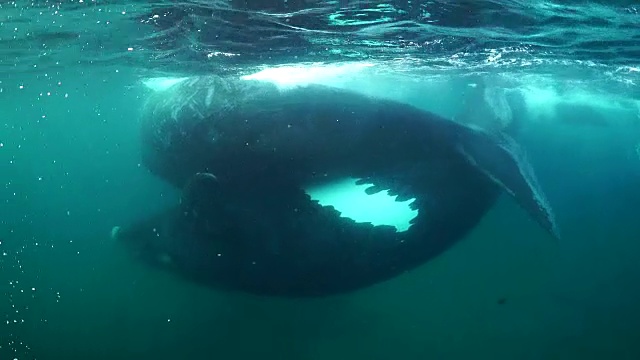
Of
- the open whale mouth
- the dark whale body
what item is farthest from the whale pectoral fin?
the open whale mouth

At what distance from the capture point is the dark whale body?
32.7ft

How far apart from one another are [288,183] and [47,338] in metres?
17.6

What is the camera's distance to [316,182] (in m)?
10.3

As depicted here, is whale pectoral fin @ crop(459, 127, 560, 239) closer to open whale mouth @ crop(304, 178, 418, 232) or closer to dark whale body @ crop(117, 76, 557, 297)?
dark whale body @ crop(117, 76, 557, 297)

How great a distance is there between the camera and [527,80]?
1881cm

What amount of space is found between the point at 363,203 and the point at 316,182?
3.53 feet

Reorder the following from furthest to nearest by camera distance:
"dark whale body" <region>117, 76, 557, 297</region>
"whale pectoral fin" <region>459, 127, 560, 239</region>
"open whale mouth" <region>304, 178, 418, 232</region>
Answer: "open whale mouth" <region>304, 178, 418, 232</region> → "dark whale body" <region>117, 76, 557, 297</region> → "whale pectoral fin" <region>459, 127, 560, 239</region>

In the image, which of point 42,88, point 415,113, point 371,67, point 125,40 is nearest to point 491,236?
point 371,67

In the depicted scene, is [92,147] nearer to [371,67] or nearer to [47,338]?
[47,338]

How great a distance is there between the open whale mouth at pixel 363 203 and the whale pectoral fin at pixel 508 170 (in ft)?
5.19

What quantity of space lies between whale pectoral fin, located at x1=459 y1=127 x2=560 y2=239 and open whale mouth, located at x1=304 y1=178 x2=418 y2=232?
62.2 inches

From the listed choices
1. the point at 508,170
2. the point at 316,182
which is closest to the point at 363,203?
the point at 316,182

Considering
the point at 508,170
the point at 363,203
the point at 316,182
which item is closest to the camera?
the point at 508,170

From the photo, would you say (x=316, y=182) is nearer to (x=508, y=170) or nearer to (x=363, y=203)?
(x=363, y=203)
